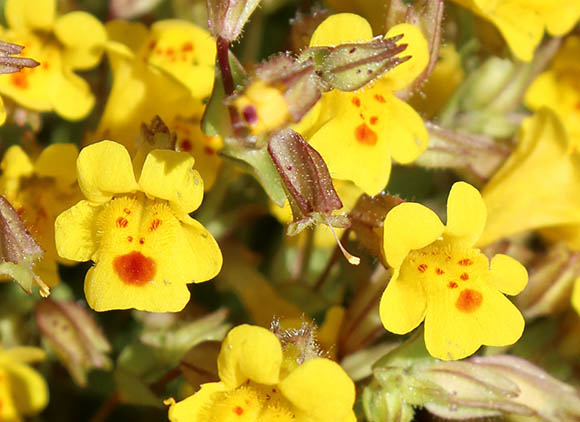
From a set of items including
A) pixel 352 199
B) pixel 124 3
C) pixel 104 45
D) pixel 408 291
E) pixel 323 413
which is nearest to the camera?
pixel 323 413

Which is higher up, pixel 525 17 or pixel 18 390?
pixel 525 17

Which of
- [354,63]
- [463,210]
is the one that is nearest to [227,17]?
[354,63]

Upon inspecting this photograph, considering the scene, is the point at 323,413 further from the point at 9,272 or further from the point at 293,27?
the point at 293,27

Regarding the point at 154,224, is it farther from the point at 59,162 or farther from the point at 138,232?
the point at 59,162

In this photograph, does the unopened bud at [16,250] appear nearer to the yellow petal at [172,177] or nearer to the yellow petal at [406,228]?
the yellow petal at [172,177]

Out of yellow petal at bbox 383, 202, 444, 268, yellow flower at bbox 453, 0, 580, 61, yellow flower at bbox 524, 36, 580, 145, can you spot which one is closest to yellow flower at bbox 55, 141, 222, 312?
yellow petal at bbox 383, 202, 444, 268

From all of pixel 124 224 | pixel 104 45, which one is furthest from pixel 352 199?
pixel 104 45
